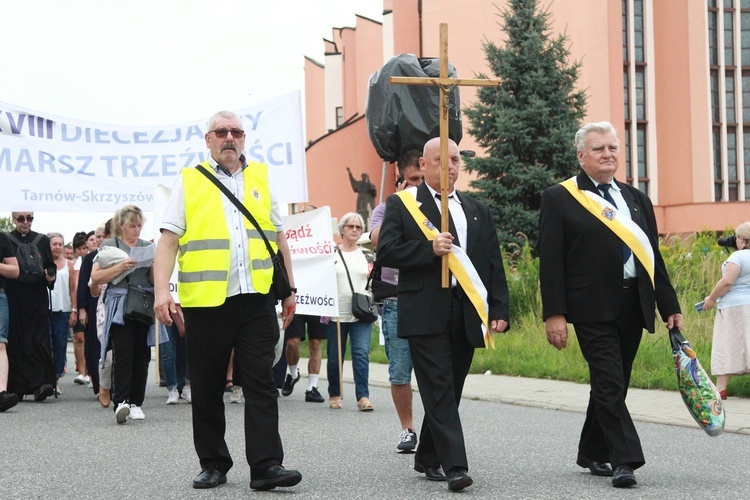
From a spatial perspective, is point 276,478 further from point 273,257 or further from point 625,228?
point 625,228

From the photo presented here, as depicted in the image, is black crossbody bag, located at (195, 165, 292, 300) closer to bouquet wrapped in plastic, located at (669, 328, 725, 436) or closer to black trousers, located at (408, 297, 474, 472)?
black trousers, located at (408, 297, 474, 472)

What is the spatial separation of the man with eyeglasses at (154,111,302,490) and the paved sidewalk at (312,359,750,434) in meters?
4.39

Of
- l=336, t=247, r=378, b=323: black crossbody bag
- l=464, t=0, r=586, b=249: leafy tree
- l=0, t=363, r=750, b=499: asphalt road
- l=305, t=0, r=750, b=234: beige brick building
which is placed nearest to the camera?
l=0, t=363, r=750, b=499: asphalt road

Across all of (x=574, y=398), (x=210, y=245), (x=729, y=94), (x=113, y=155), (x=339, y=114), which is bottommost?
(x=574, y=398)

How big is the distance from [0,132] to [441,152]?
904cm

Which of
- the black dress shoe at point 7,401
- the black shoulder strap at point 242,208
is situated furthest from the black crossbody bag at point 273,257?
the black dress shoe at point 7,401

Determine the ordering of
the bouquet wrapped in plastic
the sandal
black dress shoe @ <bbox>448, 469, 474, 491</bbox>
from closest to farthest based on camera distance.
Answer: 1. black dress shoe @ <bbox>448, 469, 474, 491</bbox>
2. the bouquet wrapped in plastic
3. the sandal

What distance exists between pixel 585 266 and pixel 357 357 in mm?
5581

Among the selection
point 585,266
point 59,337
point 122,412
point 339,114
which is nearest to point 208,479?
point 585,266

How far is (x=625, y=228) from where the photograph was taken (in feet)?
22.7

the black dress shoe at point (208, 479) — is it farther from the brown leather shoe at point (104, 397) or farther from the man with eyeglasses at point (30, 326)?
the man with eyeglasses at point (30, 326)

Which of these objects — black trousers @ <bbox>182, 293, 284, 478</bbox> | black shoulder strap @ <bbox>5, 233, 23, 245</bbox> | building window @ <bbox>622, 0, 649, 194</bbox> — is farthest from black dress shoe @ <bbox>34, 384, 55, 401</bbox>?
building window @ <bbox>622, 0, 649, 194</bbox>

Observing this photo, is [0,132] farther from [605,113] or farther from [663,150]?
[663,150]

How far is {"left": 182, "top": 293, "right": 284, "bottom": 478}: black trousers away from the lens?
6762 mm
